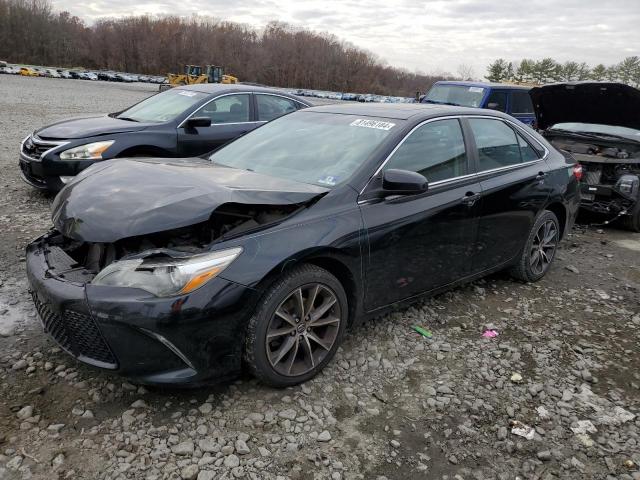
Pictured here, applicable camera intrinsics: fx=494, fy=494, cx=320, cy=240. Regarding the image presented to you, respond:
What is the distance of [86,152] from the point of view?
5918mm

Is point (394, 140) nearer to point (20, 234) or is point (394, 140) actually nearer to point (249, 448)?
point (249, 448)

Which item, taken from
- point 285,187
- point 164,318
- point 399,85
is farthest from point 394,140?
point 399,85

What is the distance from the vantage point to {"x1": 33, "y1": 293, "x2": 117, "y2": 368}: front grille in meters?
2.48

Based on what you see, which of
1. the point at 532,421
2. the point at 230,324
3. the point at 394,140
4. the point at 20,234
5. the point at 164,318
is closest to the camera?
the point at 164,318

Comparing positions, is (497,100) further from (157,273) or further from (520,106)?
(157,273)

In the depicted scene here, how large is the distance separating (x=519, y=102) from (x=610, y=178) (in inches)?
224

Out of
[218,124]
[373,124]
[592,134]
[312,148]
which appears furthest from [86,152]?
[592,134]

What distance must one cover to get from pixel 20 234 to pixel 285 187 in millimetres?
3536

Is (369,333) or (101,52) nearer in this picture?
(369,333)

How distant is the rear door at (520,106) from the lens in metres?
11.7

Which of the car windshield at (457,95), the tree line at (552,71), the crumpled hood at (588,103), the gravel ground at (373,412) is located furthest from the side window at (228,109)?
the tree line at (552,71)

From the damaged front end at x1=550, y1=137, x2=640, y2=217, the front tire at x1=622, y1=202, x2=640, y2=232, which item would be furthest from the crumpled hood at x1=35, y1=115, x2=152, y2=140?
the front tire at x1=622, y1=202, x2=640, y2=232

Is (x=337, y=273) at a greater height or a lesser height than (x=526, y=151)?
lesser

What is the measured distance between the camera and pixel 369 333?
3664 mm
